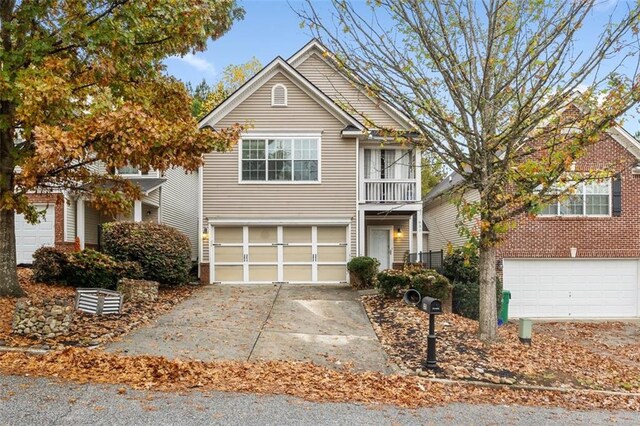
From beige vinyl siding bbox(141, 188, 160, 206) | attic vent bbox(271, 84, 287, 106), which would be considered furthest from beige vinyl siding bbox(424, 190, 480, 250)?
beige vinyl siding bbox(141, 188, 160, 206)

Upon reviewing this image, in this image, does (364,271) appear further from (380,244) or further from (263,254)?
(380,244)

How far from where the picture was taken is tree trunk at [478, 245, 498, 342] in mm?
9367

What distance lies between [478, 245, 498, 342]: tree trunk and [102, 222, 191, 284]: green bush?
8.26 metres

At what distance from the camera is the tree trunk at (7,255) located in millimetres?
10055

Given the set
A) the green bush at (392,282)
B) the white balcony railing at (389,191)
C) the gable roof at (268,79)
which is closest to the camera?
the green bush at (392,282)

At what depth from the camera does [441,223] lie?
824 inches

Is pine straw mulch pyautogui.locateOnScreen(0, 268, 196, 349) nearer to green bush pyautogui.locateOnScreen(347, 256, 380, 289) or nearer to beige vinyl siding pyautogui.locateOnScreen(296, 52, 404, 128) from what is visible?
green bush pyautogui.locateOnScreen(347, 256, 380, 289)

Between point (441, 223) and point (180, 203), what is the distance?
36.2ft

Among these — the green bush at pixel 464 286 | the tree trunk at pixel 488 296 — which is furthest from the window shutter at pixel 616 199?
the tree trunk at pixel 488 296

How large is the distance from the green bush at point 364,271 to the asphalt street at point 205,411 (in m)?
9.01

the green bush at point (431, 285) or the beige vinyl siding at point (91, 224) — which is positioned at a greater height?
the beige vinyl siding at point (91, 224)

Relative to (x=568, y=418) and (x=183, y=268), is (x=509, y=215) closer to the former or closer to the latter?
(x=568, y=418)

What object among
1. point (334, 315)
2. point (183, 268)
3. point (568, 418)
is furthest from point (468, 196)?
point (568, 418)

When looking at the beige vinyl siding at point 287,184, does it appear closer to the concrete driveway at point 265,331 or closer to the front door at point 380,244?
the front door at point 380,244
